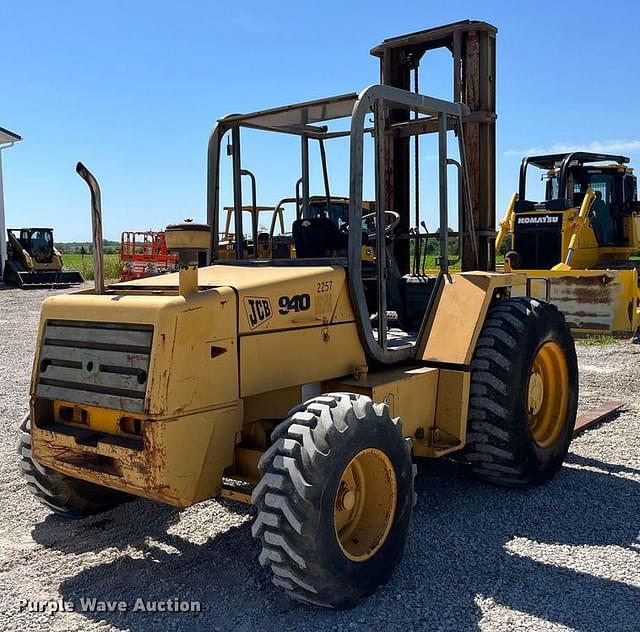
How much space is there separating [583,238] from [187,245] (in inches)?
476

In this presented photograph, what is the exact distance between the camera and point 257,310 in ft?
12.6

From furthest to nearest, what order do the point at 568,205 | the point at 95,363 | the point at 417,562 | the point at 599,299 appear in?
the point at 568,205 < the point at 599,299 < the point at 417,562 < the point at 95,363

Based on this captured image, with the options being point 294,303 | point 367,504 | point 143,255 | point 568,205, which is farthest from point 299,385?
point 143,255

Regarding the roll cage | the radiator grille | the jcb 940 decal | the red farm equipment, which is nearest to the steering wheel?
the roll cage

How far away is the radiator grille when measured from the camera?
3.48 m

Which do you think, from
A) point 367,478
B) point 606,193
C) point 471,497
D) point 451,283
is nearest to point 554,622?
point 367,478

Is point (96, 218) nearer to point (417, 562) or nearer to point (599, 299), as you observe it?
point (417, 562)

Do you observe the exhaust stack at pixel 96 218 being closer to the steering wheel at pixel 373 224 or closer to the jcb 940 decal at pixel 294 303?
the jcb 940 decal at pixel 294 303

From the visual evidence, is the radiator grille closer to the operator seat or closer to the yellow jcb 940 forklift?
the yellow jcb 940 forklift

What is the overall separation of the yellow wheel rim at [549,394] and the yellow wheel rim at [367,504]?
6.29 feet

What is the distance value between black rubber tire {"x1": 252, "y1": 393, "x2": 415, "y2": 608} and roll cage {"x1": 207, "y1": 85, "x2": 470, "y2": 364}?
3.37ft

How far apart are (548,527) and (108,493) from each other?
9.11 feet

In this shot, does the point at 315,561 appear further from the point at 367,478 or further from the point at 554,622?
the point at 554,622

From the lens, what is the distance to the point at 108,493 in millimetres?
4684
